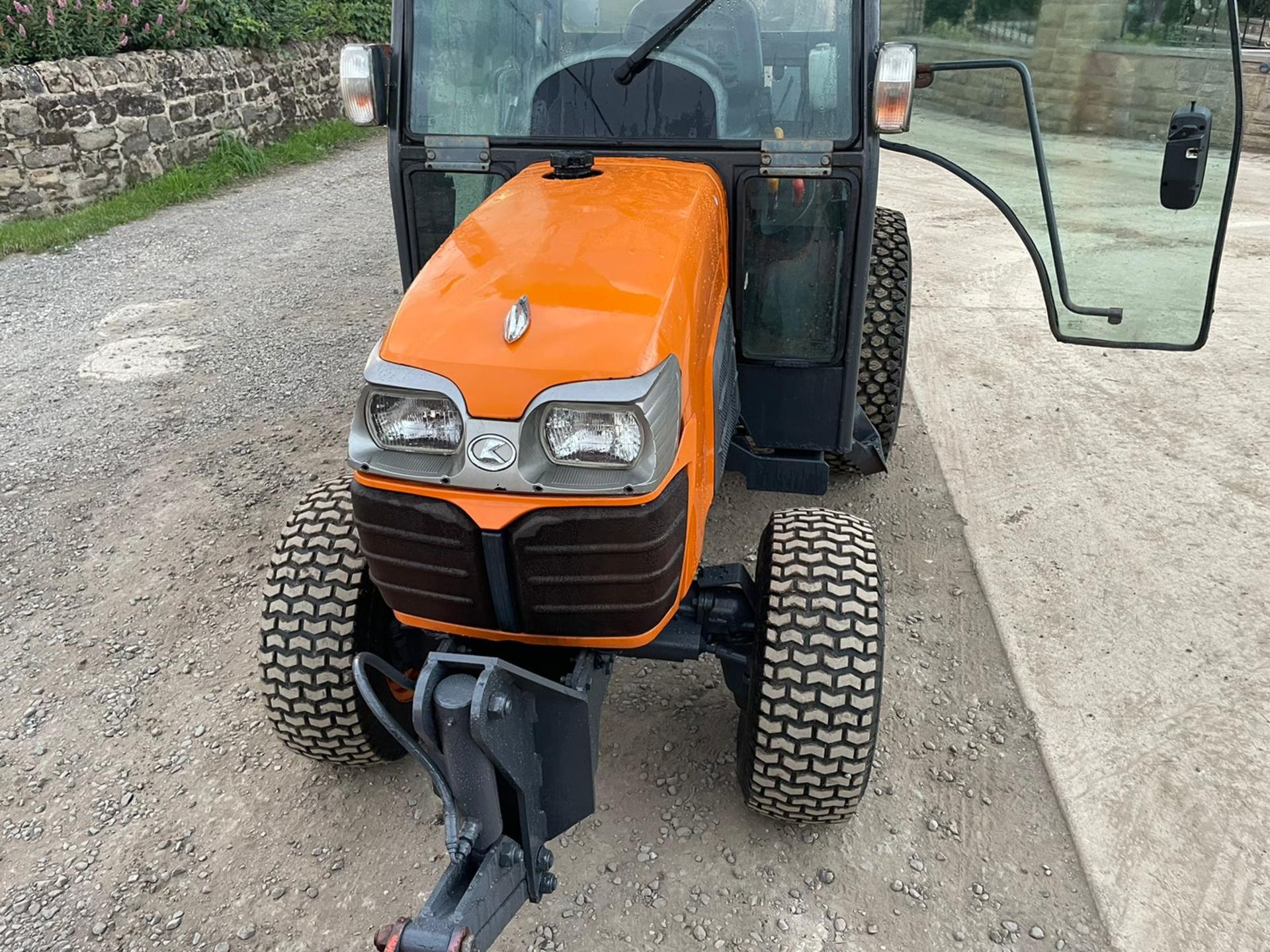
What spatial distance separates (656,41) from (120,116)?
7237mm

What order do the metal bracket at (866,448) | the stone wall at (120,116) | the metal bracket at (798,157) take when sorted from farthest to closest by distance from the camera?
the stone wall at (120,116)
the metal bracket at (866,448)
the metal bracket at (798,157)

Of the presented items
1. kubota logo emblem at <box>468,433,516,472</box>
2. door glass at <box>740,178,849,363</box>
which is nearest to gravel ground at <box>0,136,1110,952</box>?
door glass at <box>740,178,849,363</box>

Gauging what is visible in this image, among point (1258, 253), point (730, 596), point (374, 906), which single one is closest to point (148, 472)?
point (374, 906)

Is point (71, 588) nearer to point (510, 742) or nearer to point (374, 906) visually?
point (374, 906)

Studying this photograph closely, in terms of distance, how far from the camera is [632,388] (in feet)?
5.90

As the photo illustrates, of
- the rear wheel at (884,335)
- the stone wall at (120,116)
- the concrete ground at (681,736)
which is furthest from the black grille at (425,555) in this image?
the stone wall at (120,116)

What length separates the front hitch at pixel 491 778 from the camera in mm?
1743

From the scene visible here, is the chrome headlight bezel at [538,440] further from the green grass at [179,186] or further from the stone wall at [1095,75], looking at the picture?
the green grass at [179,186]

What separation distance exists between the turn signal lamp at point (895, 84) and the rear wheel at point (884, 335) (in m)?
1.31

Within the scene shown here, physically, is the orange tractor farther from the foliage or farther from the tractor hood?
the foliage

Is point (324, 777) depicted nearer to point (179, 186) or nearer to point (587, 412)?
point (587, 412)

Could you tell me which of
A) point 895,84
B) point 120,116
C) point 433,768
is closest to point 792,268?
point 895,84

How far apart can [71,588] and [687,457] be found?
2.57 m

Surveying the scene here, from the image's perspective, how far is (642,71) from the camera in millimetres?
2697
